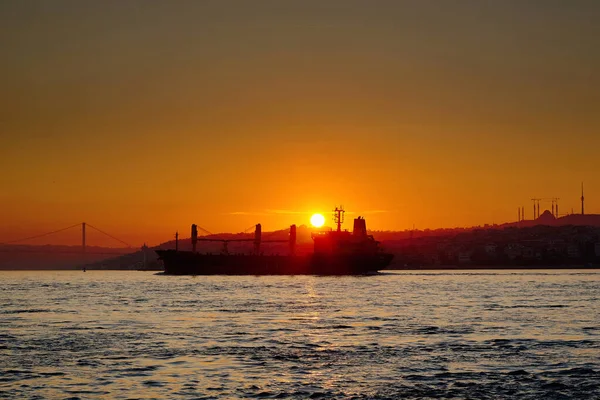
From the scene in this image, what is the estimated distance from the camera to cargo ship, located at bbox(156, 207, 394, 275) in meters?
184

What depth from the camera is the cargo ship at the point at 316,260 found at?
183875 millimetres

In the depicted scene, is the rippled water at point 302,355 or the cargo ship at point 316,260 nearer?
the rippled water at point 302,355

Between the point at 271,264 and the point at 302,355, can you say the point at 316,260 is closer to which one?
the point at 271,264

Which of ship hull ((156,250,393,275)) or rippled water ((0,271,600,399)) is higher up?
ship hull ((156,250,393,275))

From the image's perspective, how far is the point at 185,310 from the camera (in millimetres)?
61562

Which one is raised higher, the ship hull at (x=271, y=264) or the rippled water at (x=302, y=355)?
the ship hull at (x=271, y=264)

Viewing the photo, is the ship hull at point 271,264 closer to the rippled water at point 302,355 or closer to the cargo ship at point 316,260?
the cargo ship at point 316,260

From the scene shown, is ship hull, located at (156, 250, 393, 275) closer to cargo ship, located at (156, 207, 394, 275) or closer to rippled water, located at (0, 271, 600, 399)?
cargo ship, located at (156, 207, 394, 275)

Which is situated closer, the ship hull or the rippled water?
the rippled water

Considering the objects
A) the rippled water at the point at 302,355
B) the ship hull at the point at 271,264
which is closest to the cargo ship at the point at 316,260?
the ship hull at the point at 271,264

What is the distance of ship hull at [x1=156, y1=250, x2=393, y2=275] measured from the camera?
7229 inches

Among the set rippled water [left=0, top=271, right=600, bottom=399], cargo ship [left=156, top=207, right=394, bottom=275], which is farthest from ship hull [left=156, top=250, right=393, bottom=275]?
rippled water [left=0, top=271, right=600, bottom=399]

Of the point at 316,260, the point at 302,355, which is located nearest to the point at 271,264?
the point at 316,260

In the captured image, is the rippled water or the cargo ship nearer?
the rippled water
